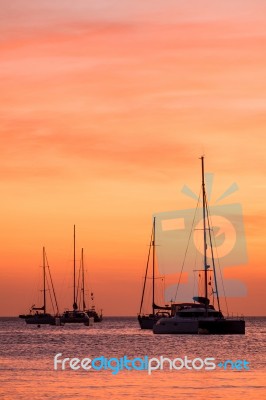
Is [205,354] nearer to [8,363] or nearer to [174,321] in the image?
[8,363]

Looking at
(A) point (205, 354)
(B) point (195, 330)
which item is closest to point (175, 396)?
(A) point (205, 354)

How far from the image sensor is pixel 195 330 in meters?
105

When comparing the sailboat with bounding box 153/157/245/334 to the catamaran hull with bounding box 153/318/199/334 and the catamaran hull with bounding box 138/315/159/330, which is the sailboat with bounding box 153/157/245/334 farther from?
the catamaran hull with bounding box 138/315/159/330

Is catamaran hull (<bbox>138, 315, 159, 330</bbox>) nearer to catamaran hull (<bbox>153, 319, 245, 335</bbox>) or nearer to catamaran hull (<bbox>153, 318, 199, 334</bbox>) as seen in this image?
catamaran hull (<bbox>153, 318, 199, 334</bbox>)

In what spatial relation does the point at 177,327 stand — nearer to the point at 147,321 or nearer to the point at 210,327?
the point at 210,327

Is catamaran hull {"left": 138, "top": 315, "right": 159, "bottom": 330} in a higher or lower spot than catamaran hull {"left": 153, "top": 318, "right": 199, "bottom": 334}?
higher

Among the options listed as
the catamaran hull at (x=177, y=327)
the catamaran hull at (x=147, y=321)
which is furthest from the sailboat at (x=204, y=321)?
the catamaran hull at (x=147, y=321)

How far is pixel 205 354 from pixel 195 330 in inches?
1051

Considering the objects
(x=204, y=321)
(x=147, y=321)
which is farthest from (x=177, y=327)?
(x=147, y=321)

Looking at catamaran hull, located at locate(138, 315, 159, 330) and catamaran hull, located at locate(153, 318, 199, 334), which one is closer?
catamaran hull, located at locate(153, 318, 199, 334)

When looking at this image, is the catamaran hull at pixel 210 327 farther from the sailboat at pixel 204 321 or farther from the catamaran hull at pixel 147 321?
the catamaran hull at pixel 147 321

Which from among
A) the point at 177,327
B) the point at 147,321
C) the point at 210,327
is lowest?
the point at 210,327

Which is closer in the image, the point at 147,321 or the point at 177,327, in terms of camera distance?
the point at 177,327

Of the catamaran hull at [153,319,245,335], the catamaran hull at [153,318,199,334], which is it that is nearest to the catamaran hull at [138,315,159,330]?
the catamaran hull at [153,318,199,334]
